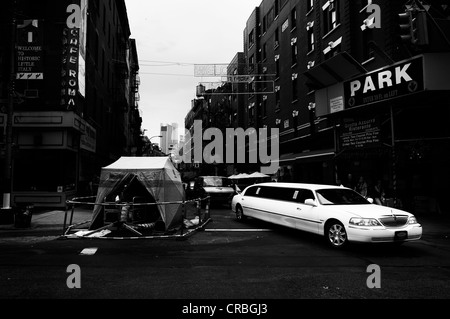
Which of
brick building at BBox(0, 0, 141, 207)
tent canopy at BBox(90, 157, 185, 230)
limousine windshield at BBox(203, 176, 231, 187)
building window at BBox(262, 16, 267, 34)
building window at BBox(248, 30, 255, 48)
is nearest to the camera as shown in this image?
tent canopy at BBox(90, 157, 185, 230)

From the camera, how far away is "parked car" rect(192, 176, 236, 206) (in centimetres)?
2047

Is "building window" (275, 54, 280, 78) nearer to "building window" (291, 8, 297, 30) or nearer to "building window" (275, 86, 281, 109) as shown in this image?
"building window" (275, 86, 281, 109)

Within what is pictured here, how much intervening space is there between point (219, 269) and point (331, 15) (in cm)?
2128

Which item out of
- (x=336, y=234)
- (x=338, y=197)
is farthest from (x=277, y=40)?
(x=336, y=234)

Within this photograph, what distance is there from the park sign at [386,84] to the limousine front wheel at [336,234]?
7422mm

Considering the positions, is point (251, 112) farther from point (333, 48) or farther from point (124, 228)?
point (124, 228)

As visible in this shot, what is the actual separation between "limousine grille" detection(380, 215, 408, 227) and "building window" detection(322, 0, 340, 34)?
17.0 metres

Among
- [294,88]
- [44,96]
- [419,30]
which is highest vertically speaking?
[294,88]

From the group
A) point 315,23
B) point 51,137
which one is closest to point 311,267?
point 51,137

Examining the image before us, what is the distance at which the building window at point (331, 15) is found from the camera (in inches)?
886

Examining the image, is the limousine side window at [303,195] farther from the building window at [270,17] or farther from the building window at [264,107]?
the building window at [270,17]

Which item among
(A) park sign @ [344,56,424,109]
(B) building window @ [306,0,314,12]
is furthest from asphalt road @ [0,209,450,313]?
(B) building window @ [306,0,314,12]

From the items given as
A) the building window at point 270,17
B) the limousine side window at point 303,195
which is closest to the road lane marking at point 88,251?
the limousine side window at point 303,195

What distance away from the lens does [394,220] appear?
342 inches
